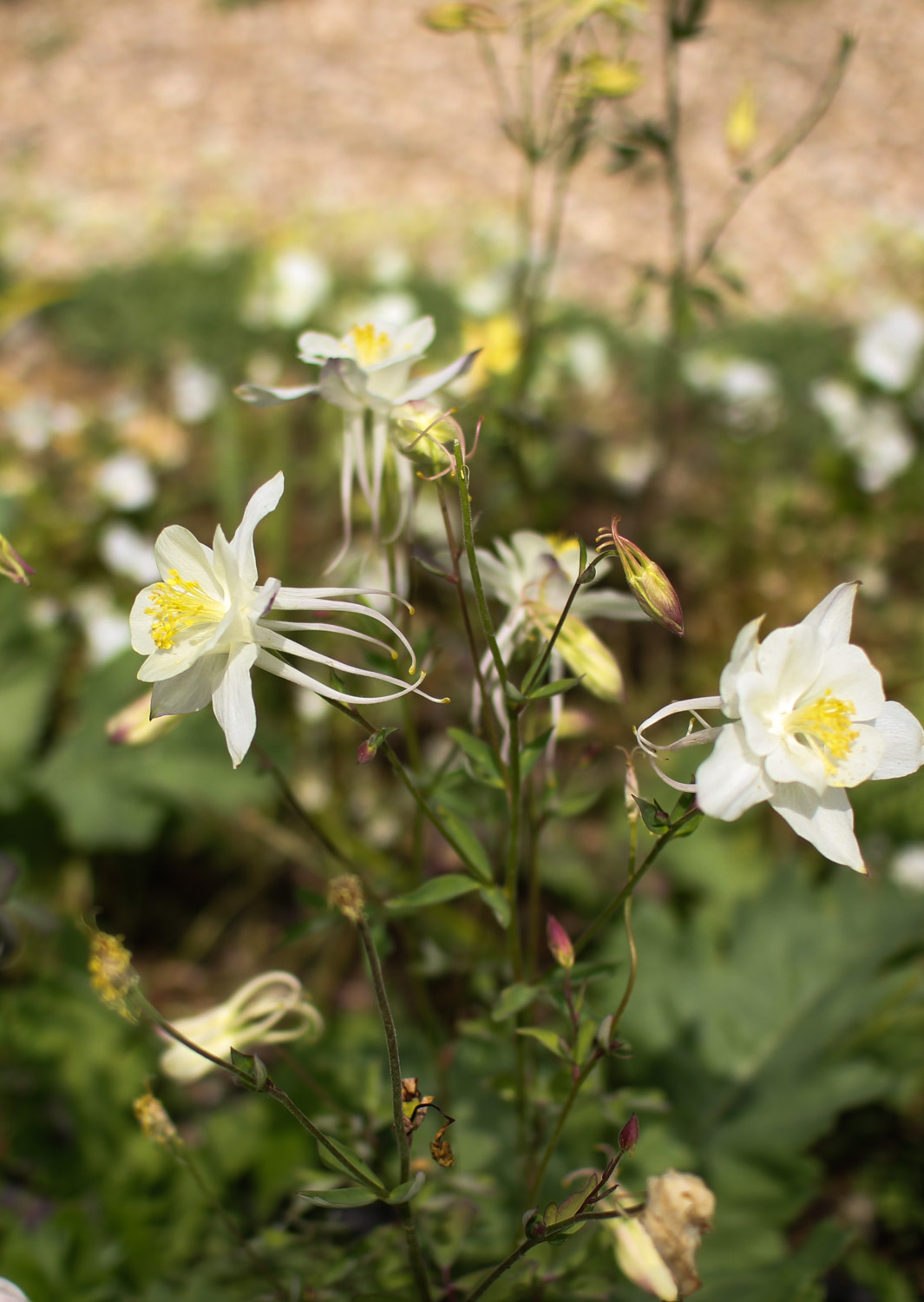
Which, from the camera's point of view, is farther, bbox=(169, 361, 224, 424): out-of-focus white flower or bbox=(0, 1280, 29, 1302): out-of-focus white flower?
bbox=(169, 361, 224, 424): out-of-focus white flower

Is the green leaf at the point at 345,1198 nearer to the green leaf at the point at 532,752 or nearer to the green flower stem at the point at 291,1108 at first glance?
the green flower stem at the point at 291,1108

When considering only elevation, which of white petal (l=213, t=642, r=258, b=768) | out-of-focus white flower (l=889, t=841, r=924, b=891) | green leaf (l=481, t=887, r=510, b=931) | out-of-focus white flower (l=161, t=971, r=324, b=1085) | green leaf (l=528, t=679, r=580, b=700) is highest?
white petal (l=213, t=642, r=258, b=768)

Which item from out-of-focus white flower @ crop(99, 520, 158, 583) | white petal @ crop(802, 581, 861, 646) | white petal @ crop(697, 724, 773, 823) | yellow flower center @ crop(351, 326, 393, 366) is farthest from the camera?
out-of-focus white flower @ crop(99, 520, 158, 583)

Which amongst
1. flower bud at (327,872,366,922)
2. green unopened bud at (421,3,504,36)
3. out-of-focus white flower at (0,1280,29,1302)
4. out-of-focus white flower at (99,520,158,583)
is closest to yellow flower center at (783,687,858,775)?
flower bud at (327,872,366,922)

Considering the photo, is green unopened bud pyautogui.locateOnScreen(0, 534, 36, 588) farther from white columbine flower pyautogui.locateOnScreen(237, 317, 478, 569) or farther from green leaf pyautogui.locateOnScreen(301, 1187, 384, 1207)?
green leaf pyautogui.locateOnScreen(301, 1187, 384, 1207)

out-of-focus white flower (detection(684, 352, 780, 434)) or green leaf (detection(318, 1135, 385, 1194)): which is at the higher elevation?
green leaf (detection(318, 1135, 385, 1194))

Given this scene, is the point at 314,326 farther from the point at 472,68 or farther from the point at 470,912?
the point at 472,68

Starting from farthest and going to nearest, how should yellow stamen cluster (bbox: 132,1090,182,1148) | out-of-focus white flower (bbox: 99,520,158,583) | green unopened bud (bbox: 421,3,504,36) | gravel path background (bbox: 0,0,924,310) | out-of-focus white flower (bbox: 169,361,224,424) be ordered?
gravel path background (bbox: 0,0,924,310) < out-of-focus white flower (bbox: 169,361,224,424) < out-of-focus white flower (bbox: 99,520,158,583) < green unopened bud (bbox: 421,3,504,36) < yellow stamen cluster (bbox: 132,1090,182,1148)

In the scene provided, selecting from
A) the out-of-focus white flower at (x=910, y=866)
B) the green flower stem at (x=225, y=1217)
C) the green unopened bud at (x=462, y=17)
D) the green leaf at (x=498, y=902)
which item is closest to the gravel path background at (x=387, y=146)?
the out-of-focus white flower at (x=910, y=866)
